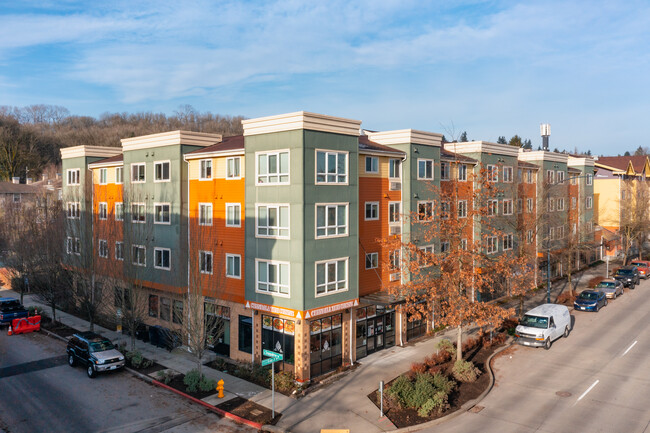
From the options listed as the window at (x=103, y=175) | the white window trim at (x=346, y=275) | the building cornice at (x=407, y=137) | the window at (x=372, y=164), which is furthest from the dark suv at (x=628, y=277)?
the window at (x=103, y=175)

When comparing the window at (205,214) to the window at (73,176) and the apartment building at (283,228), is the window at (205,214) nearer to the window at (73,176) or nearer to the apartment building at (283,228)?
the apartment building at (283,228)

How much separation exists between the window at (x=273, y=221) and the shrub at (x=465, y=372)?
10485 millimetres

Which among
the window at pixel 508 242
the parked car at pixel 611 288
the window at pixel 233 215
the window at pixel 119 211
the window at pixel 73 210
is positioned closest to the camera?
the window at pixel 233 215

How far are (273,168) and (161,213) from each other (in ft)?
34.0

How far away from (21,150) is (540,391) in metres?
105

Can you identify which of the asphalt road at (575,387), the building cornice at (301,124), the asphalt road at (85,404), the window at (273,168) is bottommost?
the asphalt road at (85,404)

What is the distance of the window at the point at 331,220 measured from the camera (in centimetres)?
2323

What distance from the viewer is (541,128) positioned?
54.9m

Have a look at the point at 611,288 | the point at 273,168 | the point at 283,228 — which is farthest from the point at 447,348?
the point at 611,288

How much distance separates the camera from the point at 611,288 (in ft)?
128

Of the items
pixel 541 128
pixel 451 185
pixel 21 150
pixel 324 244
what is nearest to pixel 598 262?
pixel 541 128

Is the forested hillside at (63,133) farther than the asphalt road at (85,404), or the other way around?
the forested hillside at (63,133)

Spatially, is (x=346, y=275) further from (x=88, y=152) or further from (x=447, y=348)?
(x=88, y=152)

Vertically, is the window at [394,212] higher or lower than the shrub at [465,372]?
higher
